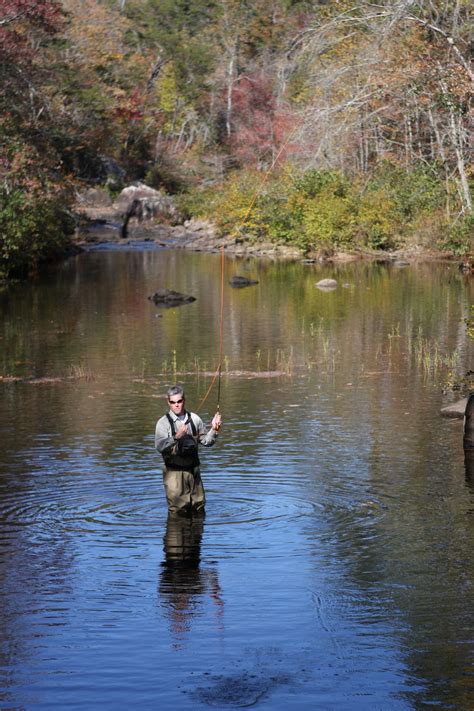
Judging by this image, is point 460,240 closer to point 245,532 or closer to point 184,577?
point 245,532

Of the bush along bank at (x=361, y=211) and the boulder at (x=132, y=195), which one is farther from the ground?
the boulder at (x=132, y=195)

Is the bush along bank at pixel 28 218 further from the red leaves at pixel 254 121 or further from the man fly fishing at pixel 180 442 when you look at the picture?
the red leaves at pixel 254 121

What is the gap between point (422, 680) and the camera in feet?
30.1

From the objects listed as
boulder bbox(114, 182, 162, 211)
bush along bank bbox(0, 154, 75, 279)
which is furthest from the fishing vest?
boulder bbox(114, 182, 162, 211)

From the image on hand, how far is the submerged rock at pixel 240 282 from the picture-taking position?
4222 centimetres

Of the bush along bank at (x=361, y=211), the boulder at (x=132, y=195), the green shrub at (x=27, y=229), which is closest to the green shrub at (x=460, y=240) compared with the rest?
the bush along bank at (x=361, y=211)

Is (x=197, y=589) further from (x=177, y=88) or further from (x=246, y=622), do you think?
(x=177, y=88)

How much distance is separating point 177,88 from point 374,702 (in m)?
79.7

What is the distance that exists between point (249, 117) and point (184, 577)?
74.0 m

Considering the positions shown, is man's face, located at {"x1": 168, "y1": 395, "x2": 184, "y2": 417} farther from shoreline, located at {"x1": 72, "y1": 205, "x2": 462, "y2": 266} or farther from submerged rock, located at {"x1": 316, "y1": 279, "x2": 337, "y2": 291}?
shoreline, located at {"x1": 72, "y1": 205, "x2": 462, "y2": 266}

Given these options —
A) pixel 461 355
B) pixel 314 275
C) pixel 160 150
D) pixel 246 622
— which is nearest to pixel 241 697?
pixel 246 622

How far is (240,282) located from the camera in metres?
42.4

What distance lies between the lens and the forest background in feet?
106

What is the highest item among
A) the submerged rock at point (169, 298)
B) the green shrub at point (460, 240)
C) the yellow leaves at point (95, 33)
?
the yellow leaves at point (95, 33)
